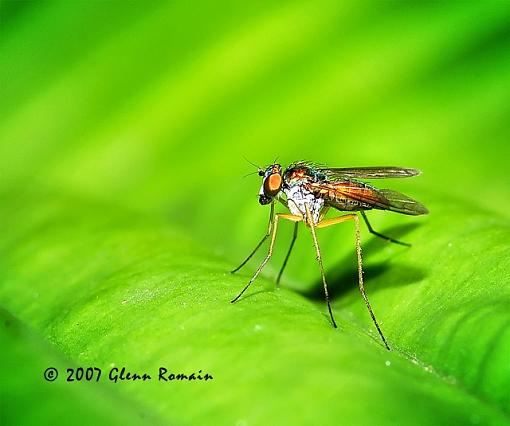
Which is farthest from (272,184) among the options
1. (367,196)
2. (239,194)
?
(239,194)

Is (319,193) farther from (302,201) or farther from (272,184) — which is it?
(272,184)

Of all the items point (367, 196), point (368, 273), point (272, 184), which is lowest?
point (368, 273)

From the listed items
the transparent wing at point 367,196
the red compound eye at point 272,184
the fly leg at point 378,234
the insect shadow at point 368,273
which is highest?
the red compound eye at point 272,184

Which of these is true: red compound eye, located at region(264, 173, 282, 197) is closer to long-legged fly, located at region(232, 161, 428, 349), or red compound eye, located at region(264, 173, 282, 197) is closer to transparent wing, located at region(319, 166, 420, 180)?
long-legged fly, located at region(232, 161, 428, 349)

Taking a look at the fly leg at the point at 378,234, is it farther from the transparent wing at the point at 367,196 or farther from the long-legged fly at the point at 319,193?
the transparent wing at the point at 367,196

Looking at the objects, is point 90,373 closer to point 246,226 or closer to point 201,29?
point 246,226

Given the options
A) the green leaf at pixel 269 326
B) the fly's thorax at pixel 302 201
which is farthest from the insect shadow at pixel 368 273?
the fly's thorax at pixel 302 201
